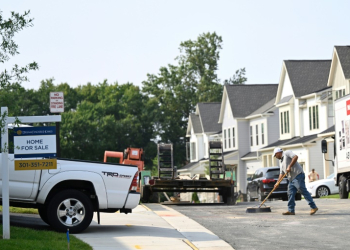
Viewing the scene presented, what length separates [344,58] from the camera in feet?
141

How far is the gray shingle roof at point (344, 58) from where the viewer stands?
42438 mm

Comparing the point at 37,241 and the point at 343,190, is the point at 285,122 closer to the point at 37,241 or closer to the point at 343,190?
the point at 343,190

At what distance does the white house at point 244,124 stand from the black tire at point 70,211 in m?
43.3

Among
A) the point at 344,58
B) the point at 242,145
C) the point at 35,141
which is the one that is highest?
the point at 344,58

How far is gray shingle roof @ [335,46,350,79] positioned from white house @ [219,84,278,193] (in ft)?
45.4

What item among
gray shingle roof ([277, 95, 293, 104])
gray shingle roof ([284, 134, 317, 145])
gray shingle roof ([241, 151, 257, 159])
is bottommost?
gray shingle roof ([241, 151, 257, 159])

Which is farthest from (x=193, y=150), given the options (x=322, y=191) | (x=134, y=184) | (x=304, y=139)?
(x=134, y=184)

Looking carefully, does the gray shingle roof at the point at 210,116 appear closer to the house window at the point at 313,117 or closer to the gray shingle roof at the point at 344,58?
the house window at the point at 313,117

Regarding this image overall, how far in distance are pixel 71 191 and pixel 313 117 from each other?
3534cm

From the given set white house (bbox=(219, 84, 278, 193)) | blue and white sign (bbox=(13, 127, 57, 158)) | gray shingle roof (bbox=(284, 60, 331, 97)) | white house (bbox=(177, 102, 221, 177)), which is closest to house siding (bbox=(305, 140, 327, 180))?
gray shingle roof (bbox=(284, 60, 331, 97))

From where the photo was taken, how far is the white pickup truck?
14.2 metres

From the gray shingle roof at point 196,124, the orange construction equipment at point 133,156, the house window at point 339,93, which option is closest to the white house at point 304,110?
the house window at point 339,93

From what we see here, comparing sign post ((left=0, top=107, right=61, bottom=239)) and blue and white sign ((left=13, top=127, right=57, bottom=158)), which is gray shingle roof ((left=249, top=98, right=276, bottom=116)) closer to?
blue and white sign ((left=13, top=127, right=57, bottom=158))

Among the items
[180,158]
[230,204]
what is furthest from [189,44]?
[230,204]
